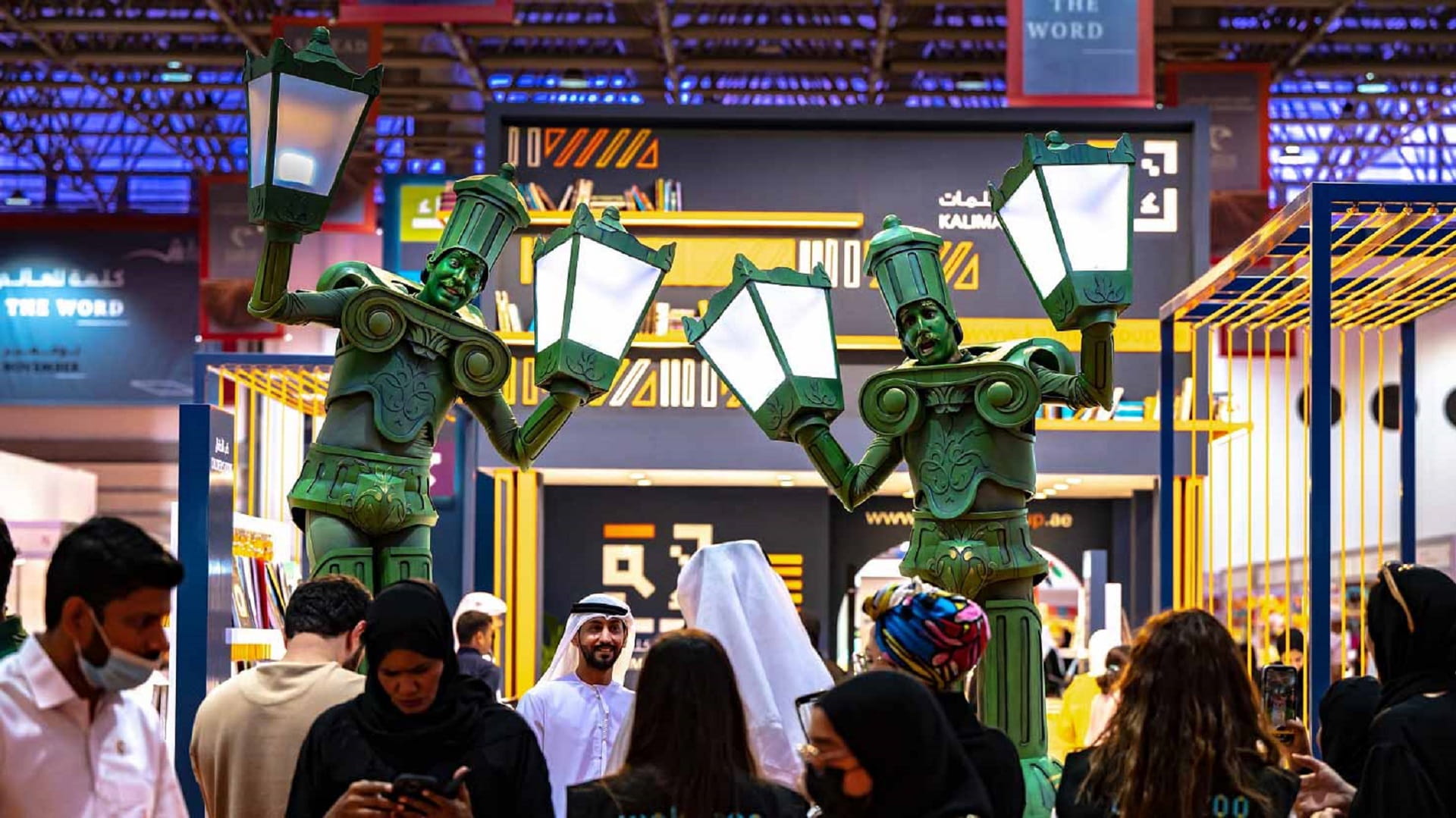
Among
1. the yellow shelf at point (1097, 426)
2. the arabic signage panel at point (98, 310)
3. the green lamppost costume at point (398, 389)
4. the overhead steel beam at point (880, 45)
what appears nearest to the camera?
the green lamppost costume at point (398, 389)

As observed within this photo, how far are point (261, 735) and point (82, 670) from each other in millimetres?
1010

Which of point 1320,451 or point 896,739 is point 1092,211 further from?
point 896,739

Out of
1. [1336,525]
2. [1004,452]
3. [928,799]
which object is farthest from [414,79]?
[928,799]

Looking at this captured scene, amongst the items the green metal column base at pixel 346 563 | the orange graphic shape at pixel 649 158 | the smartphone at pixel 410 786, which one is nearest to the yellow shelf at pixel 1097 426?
the orange graphic shape at pixel 649 158

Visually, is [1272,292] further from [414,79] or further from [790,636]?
[414,79]

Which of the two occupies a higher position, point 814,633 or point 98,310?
point 98,310

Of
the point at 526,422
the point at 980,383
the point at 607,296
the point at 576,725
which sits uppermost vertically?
the point at 607,296

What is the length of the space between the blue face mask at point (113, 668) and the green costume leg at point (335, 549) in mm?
2543

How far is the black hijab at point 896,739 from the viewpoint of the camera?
8.38ft

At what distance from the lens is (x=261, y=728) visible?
11.7ft

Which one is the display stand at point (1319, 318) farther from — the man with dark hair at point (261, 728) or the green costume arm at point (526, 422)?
the man with dark hair at point (261, 728)

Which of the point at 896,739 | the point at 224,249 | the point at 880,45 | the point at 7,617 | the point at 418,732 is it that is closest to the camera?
the point at 896,739

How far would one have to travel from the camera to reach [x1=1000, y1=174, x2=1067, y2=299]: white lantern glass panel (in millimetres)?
5082

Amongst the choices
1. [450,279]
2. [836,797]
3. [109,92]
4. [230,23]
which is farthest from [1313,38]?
[836,797]
